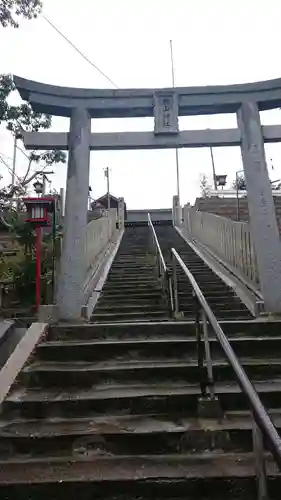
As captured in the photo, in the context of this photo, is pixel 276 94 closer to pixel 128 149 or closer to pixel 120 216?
pixel 128 149

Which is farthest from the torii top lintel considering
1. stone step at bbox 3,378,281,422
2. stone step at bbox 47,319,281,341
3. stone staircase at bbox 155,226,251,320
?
stone step at bbox 3,378,281,422

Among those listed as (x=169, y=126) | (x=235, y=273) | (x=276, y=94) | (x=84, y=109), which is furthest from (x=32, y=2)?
(x=235, y=273)

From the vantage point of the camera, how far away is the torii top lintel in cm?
607

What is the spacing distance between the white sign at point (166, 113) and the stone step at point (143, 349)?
3.32 m

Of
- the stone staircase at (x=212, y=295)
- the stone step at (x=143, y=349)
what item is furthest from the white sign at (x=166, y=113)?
the stone step at (x=143, y=349)

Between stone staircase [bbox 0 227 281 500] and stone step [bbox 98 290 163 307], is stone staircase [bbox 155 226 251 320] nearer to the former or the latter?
stone step [bbox 98 290 163 307]

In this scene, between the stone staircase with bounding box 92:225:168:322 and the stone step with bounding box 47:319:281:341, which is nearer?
the stone step with bounding box 47:319:281:341

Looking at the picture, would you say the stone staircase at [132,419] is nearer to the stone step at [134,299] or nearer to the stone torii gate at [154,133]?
the stone torii gate at [154,133]

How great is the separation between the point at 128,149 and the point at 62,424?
4.26 metres

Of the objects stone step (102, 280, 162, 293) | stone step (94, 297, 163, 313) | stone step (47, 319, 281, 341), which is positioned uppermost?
stone step (102, 280, 162, 293)

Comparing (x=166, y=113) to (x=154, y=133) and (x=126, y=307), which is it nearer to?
(x=154, y=133)

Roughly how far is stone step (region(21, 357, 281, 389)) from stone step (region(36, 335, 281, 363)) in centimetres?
26

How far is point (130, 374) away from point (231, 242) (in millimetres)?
5004

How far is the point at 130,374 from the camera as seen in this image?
Result: 3.88 meters
